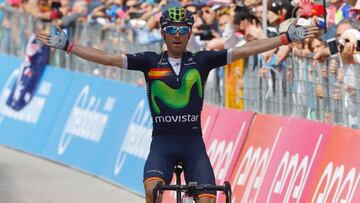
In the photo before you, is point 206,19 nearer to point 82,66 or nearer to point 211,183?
point 82,66

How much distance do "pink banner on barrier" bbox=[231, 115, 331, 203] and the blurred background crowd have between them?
184mm

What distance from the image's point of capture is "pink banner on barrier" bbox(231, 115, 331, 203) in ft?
39.8

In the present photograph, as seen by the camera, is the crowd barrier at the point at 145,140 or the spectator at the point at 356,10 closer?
the crowd barrier at the point at 145,140

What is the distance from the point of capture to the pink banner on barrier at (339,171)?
1103 cm

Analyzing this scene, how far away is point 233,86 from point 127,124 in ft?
10.1

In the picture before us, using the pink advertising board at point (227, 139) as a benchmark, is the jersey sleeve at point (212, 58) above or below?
above

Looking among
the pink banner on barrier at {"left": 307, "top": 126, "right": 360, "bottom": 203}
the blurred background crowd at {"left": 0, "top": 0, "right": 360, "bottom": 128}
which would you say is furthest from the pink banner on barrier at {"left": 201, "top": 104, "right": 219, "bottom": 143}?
the pink banner on barrier at {"left": 307, "top": 126, "right": 360, "bottom": 203}

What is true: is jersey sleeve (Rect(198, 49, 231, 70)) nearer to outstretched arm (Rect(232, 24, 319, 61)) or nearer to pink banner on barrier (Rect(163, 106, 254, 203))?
outstretched arm (Rect(232, 24, 319, 61))

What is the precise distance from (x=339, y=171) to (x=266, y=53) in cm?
279

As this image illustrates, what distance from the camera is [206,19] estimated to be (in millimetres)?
16750

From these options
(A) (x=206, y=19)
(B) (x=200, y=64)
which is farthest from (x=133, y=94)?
(B) (x=200, y=64)

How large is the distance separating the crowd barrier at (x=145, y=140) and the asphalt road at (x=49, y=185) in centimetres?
21

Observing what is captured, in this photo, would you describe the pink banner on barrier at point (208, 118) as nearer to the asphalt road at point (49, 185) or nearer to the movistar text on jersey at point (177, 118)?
the asphalt road at point (49, 185)

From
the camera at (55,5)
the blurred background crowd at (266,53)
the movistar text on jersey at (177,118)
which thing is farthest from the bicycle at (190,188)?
the camera at (55,5)
